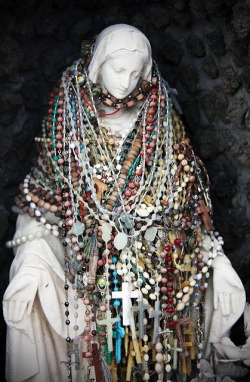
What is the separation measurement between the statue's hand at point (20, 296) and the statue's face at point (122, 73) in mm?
715

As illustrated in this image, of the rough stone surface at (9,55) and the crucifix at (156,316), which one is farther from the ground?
the rough stone surface at (9,55)

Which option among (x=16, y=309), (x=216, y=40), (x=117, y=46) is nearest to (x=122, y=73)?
(x=117, y=46)

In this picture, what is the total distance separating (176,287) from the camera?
3734mm

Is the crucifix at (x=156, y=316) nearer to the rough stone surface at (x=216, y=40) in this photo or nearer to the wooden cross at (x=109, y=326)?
the wooden cross at (x=109, y=326)

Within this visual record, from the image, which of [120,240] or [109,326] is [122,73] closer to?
[120,240]

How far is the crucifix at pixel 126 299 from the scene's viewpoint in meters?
3.62

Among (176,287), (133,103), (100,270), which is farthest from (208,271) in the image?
(133,103)

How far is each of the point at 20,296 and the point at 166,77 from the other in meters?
1.19

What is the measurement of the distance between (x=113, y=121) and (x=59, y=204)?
14.9 inches

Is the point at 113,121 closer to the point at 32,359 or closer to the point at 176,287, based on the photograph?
the point at 176,287

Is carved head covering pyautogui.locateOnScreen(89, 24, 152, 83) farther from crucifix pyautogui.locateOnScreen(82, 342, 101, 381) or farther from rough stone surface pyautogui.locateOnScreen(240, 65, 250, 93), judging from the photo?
crucifix pyautogui.locateOnScreen(82, 342, 101, 381)

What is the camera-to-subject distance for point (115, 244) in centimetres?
363

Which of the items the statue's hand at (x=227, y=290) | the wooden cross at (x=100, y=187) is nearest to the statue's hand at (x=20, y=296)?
the wooden cross at (x=100, y=187)

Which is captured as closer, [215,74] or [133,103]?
[133,103]
